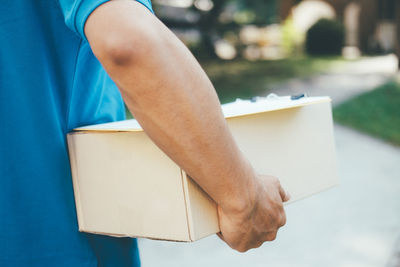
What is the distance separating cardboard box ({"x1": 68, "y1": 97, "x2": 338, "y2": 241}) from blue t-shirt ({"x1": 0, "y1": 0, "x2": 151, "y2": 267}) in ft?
0.16

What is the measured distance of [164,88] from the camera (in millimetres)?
808

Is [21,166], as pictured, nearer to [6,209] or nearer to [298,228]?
[6,209]

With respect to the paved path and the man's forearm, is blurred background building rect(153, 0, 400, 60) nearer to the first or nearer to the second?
the paved path

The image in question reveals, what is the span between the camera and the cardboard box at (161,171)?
3.20 feet

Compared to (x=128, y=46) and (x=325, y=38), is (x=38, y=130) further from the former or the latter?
(x=325, y=38)

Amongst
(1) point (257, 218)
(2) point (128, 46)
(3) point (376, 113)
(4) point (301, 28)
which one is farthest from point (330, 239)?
(4) point (301, 28)

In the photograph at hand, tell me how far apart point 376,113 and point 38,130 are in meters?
8.36

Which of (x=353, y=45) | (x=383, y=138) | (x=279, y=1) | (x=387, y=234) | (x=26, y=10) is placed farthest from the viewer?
(x=279, y=1)

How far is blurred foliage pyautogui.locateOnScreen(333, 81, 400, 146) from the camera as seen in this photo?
24.2 feet

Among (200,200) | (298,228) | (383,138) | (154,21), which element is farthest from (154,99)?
(383,138)

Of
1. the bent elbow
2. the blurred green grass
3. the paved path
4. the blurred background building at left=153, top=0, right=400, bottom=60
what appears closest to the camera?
the bent elbow

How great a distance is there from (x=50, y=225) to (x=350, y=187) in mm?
4441

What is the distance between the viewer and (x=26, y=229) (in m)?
1.02

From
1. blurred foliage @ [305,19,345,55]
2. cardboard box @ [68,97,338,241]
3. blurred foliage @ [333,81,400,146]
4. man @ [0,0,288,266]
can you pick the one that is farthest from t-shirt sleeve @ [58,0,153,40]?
blurred foliage @ [305,19,345,55]
